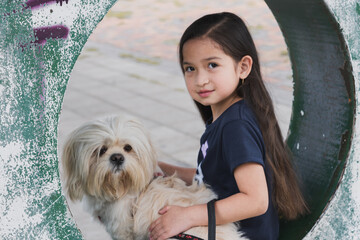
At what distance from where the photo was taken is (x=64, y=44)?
1.67 m

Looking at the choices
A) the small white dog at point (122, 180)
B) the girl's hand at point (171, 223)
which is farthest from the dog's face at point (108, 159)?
the girl's hand at point (171, 223)

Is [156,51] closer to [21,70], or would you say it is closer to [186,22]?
[186,22]

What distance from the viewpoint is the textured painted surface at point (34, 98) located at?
1.61 m

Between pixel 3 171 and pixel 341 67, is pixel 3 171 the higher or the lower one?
the lower one

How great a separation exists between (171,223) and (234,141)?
14.8 inches

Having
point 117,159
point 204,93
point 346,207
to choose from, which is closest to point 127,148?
point 117,159

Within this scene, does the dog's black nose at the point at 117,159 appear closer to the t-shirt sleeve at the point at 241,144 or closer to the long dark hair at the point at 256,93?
the t-shirt sleeve at the point at 241,144

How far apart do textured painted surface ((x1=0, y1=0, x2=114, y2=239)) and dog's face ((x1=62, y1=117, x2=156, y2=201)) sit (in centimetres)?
30

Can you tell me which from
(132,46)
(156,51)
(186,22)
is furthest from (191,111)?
(186,22)

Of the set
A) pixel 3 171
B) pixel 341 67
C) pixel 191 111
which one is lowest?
pixel 191 111

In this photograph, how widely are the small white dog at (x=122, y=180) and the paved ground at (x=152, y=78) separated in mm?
342

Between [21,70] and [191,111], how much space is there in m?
4.06

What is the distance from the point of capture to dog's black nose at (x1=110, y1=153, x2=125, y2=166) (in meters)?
2.02

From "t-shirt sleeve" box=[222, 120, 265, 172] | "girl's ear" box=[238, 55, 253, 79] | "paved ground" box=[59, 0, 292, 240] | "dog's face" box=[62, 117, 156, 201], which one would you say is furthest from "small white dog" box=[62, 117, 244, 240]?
"girl's ear" box=[238, 55, 253, 79]
